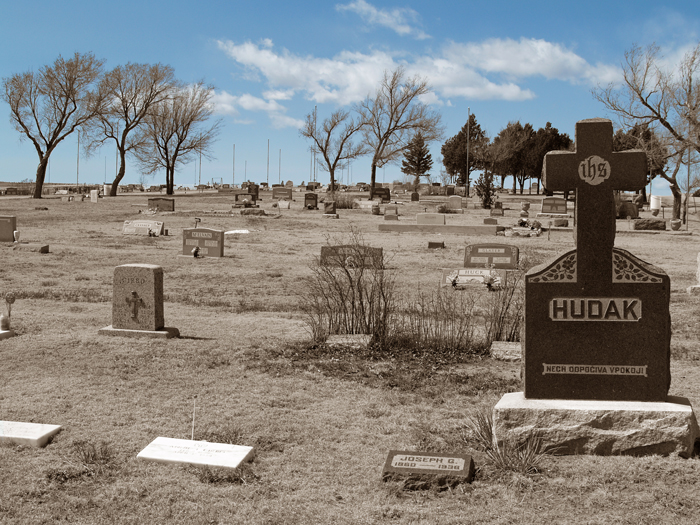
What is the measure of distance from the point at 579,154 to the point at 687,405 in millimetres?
1890

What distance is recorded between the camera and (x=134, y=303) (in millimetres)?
8617

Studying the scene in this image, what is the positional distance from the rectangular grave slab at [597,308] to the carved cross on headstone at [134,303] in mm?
5330

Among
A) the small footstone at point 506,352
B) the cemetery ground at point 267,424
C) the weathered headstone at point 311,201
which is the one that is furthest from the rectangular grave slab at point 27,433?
the weathered headstone at point 311,201

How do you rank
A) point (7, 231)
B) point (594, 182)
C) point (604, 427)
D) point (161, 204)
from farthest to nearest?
point (161, 204)
point (7, 231)
point (594, 182)
point (604, 427)

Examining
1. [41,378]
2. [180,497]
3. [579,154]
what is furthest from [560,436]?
[41,378]

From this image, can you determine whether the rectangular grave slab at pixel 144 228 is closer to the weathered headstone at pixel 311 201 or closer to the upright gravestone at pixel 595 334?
the weathered headstone at pixel 311 201

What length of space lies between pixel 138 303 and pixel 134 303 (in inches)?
2.1

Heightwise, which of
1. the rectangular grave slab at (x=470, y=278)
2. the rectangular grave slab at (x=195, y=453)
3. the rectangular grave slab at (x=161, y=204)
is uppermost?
the rectangular grave slab at (x=161, y=204)

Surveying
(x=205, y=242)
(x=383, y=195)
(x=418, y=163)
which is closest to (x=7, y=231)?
(x=205, y=242)

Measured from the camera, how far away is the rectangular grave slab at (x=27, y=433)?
4.98 m

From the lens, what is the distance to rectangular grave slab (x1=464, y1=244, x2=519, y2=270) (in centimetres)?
1577

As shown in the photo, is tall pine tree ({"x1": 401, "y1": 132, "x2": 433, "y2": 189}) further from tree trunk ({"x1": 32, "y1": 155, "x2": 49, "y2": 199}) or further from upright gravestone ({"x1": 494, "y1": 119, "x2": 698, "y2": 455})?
upright gravestone ({"x1": 494, "y1": 119, "x2": 698, "y2": 455})

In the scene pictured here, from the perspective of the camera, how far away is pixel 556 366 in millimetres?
4867

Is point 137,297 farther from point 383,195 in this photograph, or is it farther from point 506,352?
point 383,195
